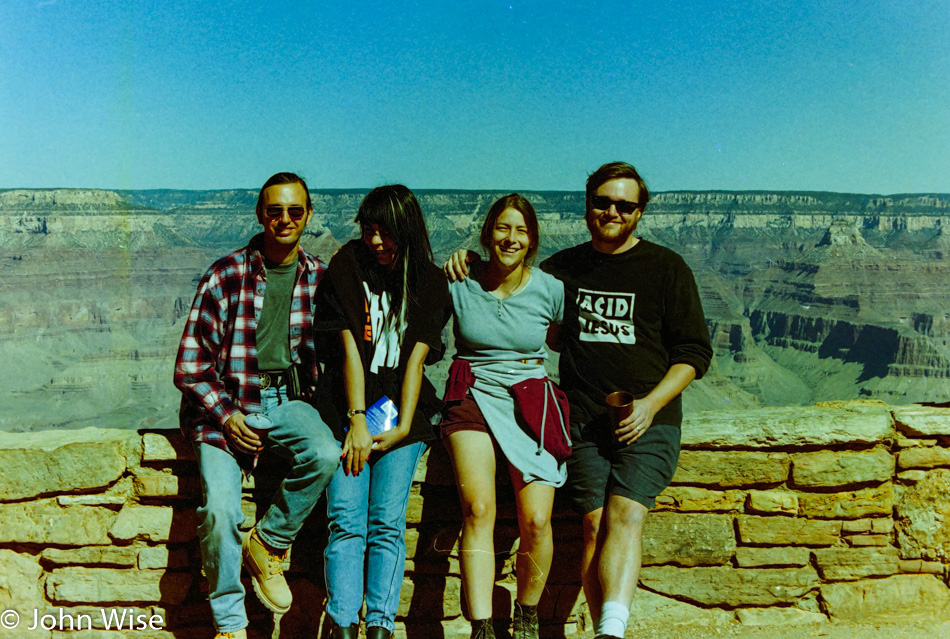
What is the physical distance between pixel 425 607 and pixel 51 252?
9164 cm

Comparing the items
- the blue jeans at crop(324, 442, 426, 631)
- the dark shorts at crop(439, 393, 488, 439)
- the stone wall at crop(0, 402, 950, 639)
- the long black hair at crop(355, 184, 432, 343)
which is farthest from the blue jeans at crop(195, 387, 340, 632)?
the long black hair at crop(355, 184, 432, 343)

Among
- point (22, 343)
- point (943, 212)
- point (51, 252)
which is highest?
point (943, 212)

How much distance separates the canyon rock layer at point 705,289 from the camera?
7244 centimetres

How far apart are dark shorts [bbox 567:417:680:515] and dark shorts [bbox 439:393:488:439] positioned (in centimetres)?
40

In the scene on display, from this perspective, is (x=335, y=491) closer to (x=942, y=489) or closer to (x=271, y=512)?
(x=271, y=512)

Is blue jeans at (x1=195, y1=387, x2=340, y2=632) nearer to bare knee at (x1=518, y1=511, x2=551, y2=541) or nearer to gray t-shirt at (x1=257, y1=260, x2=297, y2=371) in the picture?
gray t-shirt at (x1=257, y1=260, x2=297, y2=371)

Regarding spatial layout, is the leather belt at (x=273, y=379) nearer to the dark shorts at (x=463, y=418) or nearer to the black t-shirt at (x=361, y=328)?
the black t-shirt at (x=361, y=328)

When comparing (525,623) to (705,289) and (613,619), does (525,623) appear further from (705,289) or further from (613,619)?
(705,289)

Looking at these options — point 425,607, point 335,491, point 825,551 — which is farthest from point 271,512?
point 825,551

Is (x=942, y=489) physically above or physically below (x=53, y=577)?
above

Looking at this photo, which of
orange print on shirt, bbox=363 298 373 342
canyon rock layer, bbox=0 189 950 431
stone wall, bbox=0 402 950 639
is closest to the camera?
orange print on shirt, bbox=363 298 373 342

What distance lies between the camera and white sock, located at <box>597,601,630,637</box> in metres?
2.78

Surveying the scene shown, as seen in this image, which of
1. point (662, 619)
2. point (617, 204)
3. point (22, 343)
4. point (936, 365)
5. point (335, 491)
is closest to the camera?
point (335, 491)

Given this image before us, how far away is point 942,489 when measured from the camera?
3.61 m
